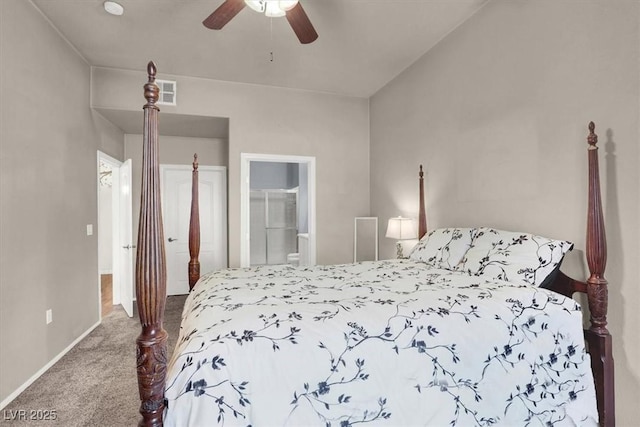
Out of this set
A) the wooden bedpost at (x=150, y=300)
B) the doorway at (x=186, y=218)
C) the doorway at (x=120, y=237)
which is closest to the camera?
the wooden bedpost at (x=150, y=300)

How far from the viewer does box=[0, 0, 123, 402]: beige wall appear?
2268 millimetres

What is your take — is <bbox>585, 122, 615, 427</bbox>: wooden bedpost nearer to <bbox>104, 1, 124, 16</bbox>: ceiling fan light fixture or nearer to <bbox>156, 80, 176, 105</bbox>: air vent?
<bbox>104, 1, 124, 16</bbox>: ceiling fan light fixture

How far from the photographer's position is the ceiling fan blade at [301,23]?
7.09 feet

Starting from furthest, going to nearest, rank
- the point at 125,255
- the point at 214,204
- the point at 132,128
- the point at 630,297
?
1. the point at 214,204
2. the point at 132,128
3. the point at 125,255
4. the point at 630,297

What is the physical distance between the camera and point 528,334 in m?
1.56

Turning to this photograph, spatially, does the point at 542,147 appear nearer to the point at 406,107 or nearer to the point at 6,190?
the point at 406,107

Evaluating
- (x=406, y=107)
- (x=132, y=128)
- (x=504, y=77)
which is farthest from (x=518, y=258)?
(x=132, y=128)

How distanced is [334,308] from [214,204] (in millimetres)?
4111

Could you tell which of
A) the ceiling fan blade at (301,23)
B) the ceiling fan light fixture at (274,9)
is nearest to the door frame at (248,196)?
the ceiling fan blade at (301,23)

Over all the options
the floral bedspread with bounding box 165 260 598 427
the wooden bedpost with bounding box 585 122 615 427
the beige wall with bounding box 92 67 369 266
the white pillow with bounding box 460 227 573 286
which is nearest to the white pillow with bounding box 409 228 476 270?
the white pillow with bounding box 460 227 573 286

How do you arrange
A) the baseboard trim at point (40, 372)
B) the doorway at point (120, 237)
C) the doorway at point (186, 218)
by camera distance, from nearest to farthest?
the baseboard trim at point (40, 372), the doorway at point (120, 237), the doorway at point (186, 218)

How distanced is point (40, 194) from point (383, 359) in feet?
9.59

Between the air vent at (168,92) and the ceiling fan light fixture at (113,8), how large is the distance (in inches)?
44.8

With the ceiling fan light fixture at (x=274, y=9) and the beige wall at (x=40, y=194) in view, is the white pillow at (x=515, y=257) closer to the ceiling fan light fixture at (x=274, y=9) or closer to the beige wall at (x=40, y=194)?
the ceiling fan light fixture at (x=274, y=9)
